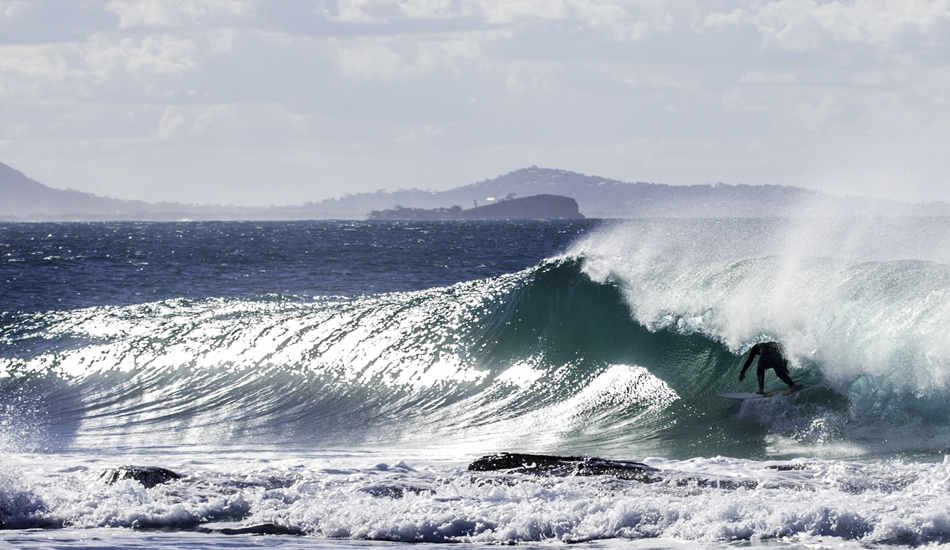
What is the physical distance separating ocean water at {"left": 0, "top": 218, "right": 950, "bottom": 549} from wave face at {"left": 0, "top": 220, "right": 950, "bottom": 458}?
0.05 meters

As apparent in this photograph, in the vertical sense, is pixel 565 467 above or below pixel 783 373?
below

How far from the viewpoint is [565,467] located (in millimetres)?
8406

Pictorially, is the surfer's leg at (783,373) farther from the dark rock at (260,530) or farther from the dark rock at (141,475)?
the dark rock at (141,475)

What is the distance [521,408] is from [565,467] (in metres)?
4.67

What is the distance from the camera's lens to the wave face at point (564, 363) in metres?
10.7

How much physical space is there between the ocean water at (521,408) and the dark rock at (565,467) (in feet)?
0.70

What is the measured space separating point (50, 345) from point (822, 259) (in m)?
15.0

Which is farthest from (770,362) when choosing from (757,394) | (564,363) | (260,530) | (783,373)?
(260,530)

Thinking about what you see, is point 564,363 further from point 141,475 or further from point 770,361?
point 141,475

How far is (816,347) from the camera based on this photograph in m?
11.7

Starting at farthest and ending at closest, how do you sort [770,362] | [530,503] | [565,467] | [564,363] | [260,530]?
[564,363] < [770,362] < [565,467] < [530,503] < [260,530]


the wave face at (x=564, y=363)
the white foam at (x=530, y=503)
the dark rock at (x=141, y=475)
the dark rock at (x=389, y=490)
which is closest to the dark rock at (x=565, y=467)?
the white foam at (x=530, y=503)

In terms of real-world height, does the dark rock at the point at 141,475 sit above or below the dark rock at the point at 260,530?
above

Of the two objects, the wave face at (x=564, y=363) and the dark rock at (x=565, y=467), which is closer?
the dark rock at (x=565, y=467)
